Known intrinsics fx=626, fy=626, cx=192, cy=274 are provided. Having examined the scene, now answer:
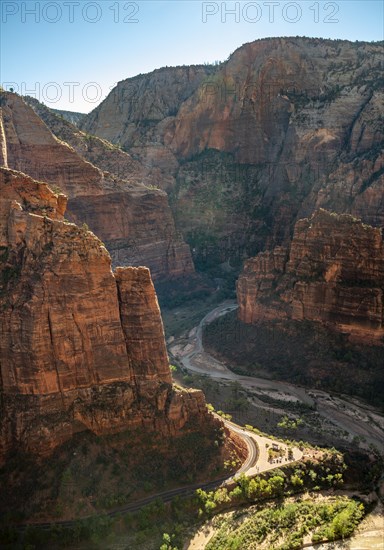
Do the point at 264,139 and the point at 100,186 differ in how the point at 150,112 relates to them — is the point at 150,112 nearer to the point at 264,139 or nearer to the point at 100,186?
the point at 264,139

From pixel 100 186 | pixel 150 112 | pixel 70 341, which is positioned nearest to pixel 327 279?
pixel 70 341

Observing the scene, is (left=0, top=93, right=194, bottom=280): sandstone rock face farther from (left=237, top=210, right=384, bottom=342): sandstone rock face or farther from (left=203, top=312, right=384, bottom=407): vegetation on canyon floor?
(left=237, top=210, right=384, bottom=342): sandstone rock face

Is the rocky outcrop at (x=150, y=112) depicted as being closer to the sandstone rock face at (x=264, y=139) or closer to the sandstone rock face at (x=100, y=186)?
the sandstone rock face at (x=264, y=139)

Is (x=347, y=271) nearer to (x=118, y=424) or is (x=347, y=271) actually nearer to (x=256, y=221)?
(x=118, y=424)

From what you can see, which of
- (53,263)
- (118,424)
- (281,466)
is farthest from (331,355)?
(53,263)

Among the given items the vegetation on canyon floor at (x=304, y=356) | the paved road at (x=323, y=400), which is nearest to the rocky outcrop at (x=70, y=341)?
the paved road at (x=323, y=400)
